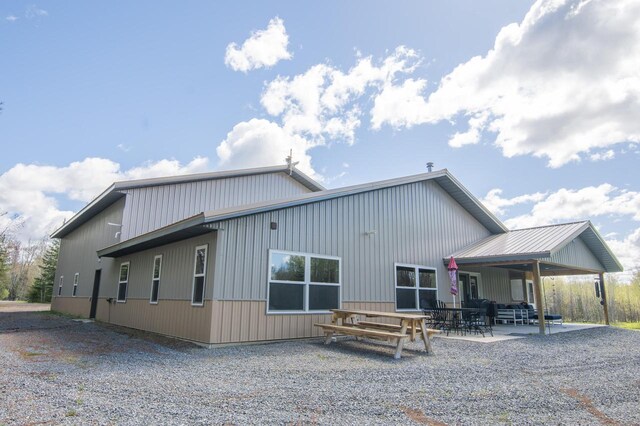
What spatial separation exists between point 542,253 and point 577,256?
14.4 ft

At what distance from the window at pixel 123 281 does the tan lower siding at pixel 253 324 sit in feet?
20.9

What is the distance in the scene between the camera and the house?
820 centimetres

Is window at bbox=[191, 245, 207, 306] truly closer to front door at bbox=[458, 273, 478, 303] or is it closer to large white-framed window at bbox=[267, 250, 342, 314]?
large white-framed window at bbox=[267, 250, 342, 314]

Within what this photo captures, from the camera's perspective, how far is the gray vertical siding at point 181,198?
13406 mm

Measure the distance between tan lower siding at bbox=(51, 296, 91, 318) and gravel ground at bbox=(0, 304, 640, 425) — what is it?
28.0ft

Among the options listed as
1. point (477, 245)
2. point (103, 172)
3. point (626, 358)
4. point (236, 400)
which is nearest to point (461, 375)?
point (236, 400)

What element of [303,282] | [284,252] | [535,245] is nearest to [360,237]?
[303,282]

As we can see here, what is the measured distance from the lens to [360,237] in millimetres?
10539

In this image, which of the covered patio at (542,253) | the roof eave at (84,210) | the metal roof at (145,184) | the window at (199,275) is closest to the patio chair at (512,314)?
the covered patio at (542,253)

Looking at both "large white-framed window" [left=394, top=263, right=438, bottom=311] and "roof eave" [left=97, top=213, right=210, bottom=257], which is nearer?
"roof eave" [left=97, top=213, right=210, bottom=257]

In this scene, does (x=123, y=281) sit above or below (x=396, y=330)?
above

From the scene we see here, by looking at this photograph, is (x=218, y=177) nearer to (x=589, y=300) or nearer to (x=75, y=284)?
(x=75, y=284)

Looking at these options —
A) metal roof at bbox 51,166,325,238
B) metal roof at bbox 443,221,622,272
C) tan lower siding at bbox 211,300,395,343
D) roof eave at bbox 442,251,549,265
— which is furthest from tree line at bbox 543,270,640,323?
tan lower siding at bbox 211,300,395,343

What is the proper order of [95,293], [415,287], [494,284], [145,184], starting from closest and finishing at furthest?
1. [415,287]
2. [145,184]
3. [95,293]
4. [494,284]
